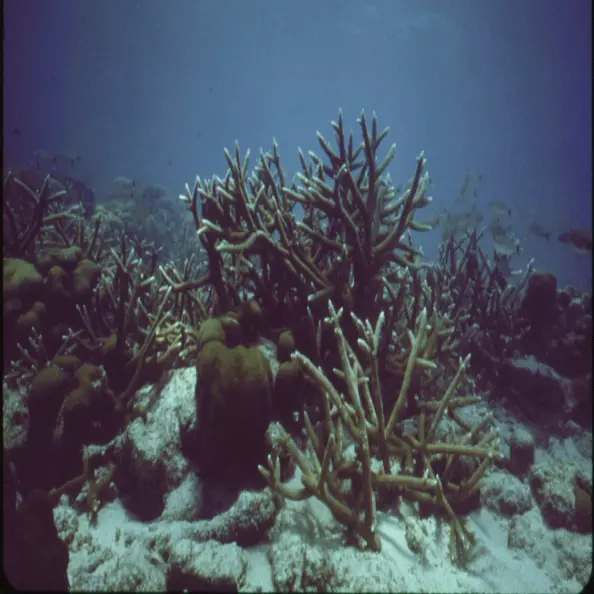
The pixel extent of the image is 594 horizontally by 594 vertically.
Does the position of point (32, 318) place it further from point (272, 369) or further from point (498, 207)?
point (498, 207)

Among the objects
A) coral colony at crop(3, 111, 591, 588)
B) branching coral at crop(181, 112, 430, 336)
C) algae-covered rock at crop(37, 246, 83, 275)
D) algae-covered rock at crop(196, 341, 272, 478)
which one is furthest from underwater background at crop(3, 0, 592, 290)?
algae-covered rock at crop(37, 246, 83, 275)

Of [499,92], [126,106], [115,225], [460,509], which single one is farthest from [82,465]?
[126,106]

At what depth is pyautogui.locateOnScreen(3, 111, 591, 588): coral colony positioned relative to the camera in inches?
83.9

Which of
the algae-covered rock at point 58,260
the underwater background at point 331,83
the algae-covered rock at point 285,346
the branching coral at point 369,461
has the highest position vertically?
the underwater background at point 331,83

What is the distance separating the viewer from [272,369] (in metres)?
2.66

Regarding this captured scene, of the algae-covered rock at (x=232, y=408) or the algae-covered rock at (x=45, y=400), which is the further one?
the algae-covered rock at (x=45, y=400)

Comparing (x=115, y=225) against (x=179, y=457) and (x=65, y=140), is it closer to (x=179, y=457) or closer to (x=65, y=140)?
(x=179, y=457)

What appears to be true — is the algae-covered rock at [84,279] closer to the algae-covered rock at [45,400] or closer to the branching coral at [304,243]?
the algae-covered rock at [45,400]

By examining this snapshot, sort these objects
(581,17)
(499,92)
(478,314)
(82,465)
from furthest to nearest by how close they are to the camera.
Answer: (499,92)
(581,17)
(478,314)
(82,465)

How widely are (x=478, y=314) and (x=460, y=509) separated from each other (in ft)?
9.20

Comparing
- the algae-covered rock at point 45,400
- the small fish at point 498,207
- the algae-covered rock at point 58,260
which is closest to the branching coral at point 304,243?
the algae-covered rock at point 45,400

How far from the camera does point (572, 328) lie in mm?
4793

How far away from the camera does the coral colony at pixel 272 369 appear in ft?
6.99

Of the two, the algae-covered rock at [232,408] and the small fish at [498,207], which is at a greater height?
the small fish at [498,207]
